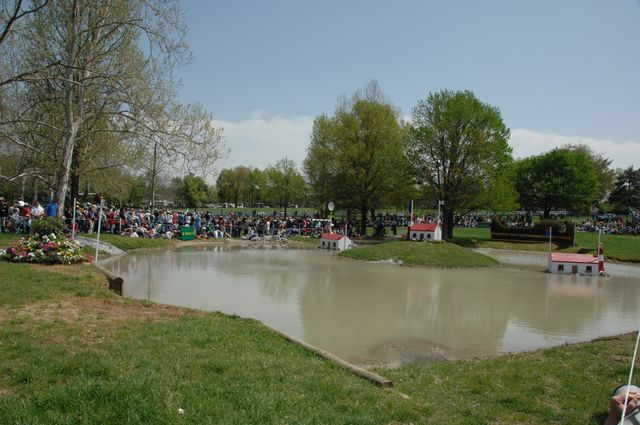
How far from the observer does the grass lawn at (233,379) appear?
4.71 metres

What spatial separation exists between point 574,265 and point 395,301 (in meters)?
13.2

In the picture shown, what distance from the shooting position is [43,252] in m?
14.0

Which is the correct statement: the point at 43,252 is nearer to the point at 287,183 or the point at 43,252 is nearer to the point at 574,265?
the point at 574,265

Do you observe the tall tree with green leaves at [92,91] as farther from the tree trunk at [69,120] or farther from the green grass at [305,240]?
the green grass at [305,240]

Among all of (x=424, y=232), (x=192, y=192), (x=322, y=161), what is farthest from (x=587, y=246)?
(x=192, y=192)

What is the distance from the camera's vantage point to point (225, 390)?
17.3 ft

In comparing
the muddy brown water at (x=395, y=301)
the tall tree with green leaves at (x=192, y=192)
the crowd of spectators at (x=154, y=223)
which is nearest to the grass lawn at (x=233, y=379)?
the muddy brown water at (x=395, y=301)

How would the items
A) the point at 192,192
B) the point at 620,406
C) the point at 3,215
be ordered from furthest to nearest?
1. the point at 192,192
2. the point at 3,215
3. the point at 620,406

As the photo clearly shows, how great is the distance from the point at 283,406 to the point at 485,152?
39.5 meters

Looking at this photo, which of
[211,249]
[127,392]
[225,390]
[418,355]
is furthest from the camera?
[211,249]

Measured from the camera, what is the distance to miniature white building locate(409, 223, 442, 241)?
2964 centimetres

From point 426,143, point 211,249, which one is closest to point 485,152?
point 426,143

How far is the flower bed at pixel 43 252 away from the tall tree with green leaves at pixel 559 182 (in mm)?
62533

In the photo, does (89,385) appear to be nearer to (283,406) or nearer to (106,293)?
(283,406)
